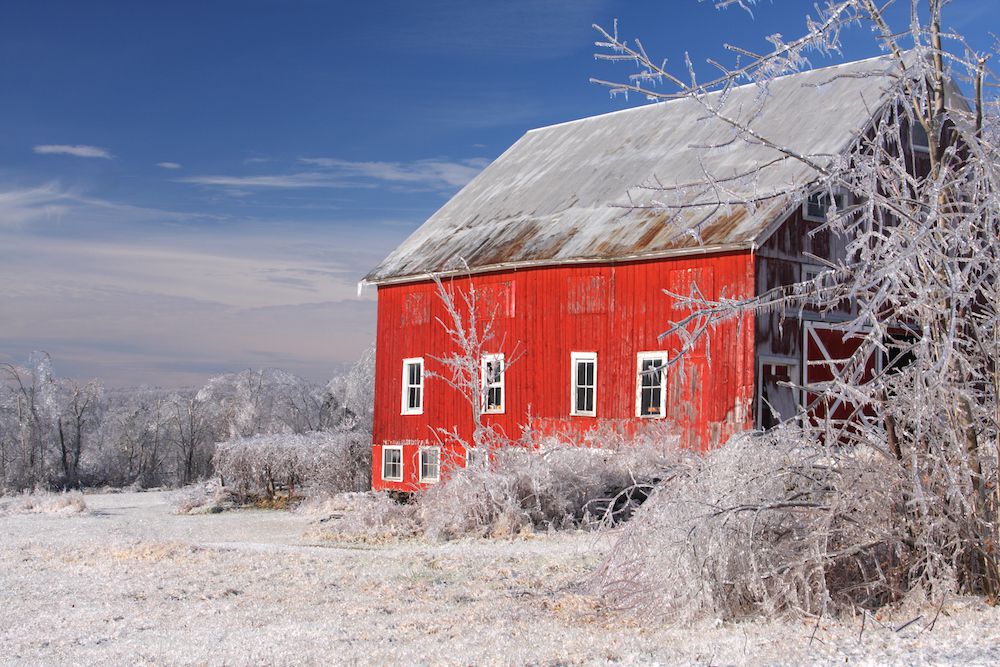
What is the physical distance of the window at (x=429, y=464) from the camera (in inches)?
924

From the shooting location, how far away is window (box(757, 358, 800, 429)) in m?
17.9

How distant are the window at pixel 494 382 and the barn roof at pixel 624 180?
1861mm

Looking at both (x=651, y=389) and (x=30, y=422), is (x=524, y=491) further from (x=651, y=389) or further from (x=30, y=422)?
(x=30, y=422)

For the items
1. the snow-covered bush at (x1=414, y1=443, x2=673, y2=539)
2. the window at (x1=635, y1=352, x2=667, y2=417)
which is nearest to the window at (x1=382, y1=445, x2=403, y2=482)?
the window at (x1=635, y1=352, x2=667, y2=417)

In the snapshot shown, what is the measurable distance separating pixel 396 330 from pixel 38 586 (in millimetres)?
12754

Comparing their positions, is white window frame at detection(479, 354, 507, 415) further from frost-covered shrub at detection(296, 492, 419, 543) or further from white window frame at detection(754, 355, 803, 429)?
white window frame at detection(754, 355, 803, 429)

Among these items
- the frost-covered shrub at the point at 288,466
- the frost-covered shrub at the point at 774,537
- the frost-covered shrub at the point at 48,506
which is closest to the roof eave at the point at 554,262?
the frost-covered shrub at the point at 288,466

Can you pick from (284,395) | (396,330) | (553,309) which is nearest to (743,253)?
(553,309)

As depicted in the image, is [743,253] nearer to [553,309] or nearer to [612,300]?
[612,300]

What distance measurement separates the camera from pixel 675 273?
19.1m

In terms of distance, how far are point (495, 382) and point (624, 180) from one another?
496 cm

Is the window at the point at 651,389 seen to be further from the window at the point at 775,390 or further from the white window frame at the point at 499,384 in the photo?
the white window frame at the point at 499,384

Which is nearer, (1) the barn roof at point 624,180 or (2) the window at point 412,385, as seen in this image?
(1) the barn roof at point 624,180

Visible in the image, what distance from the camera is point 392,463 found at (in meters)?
24.7
